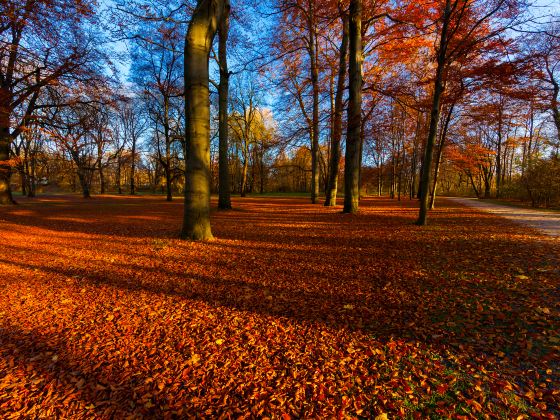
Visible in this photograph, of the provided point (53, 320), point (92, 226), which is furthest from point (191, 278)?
point (92, 226)

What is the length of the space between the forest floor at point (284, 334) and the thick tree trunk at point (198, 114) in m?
1.44

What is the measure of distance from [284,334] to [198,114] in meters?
5.82

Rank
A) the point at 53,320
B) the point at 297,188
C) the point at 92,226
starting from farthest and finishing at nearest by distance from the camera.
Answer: the point at 297,188, the point at 92,226, the point at 53,320

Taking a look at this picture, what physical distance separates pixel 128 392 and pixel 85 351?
2.97 feet

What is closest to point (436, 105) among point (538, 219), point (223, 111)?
point (538, 219)

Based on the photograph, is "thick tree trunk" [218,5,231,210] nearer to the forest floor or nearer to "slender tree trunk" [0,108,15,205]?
the forest floor

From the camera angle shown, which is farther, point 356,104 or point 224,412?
point 356,104

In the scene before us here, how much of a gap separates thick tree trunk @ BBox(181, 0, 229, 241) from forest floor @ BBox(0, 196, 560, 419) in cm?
144

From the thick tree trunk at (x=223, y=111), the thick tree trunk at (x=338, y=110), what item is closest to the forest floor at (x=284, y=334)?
the thick tree trunk at (x=223, y=111)

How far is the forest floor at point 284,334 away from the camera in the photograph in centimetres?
201

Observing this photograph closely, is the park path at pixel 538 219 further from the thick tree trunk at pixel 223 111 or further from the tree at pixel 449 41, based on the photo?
the thick tree trunk at pixel 223 111

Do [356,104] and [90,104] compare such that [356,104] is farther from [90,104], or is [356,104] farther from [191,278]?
[90,104]

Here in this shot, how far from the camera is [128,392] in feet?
6.88

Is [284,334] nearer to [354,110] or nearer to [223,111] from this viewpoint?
[354,110]
